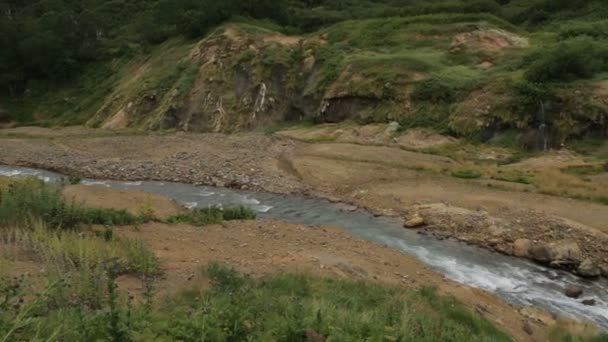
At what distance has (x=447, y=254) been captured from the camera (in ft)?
53.5

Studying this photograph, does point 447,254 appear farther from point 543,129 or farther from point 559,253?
point 543,129

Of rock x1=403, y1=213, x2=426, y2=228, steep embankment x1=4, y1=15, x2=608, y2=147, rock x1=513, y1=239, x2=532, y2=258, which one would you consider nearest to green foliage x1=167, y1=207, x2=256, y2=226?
rock x1=403, y1=213, x2=426, y2=228

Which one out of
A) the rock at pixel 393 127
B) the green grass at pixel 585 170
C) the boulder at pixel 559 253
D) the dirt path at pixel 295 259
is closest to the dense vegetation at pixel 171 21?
the rock at pixel 393 127

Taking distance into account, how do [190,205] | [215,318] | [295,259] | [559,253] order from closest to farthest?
1. [215,318]
2. [295,259]
3. [559,253]
4. [190,205]

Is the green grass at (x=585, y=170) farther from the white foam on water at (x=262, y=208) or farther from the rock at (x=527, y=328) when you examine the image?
the rock at (x=527, y=328)

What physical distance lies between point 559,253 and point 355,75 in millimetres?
22551

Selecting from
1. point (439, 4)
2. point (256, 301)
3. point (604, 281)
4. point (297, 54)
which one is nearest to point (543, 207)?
point (604, 281)

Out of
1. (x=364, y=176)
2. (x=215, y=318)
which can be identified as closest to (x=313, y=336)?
(x=215, y=318)

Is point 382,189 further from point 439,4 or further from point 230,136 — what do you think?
point 439,4

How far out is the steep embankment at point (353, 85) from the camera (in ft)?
93.5

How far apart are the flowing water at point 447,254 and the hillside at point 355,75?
39.4 ft

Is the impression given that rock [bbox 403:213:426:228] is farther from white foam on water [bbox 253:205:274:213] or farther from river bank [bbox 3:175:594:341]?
white foam on water [bbox 253:205:274:213]

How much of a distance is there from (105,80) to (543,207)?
43912 millimetres

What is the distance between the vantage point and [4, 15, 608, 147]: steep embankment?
93.5 ft
